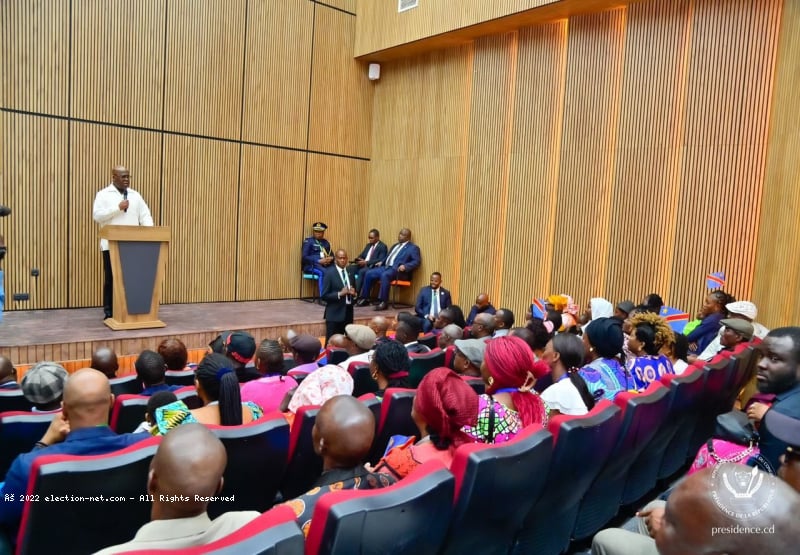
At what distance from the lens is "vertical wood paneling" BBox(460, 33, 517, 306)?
26.6 ft

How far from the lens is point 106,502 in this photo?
164 centimetres

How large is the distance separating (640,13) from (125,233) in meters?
6.08

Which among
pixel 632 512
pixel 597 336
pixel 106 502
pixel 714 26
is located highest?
pixel 714 26

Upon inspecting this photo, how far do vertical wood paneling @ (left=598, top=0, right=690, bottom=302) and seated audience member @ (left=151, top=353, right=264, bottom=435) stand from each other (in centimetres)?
535

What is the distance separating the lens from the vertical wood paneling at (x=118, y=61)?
22.9 feet

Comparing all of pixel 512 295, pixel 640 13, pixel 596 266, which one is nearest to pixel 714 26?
pixel 640 13

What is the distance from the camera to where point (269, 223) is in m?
8.78

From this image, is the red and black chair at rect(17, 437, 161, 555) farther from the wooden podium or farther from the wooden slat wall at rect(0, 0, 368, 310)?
the wooden slat wall at rect(0, 0, 368, 310)

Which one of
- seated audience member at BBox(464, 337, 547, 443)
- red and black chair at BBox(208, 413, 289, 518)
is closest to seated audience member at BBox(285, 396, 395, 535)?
red and black chair at BBox(208, 413, 289, 518)

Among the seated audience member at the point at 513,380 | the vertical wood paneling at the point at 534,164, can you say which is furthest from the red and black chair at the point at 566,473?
the vertical wood paneling at the point at 534,164

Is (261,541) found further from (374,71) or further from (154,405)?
(374,71)

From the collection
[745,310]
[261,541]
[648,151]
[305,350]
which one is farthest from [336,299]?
[261,541]

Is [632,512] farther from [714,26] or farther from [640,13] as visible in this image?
[640,13]

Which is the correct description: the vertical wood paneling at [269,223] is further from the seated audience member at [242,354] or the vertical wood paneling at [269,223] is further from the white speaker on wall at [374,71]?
the seated audience member at [242,354]
